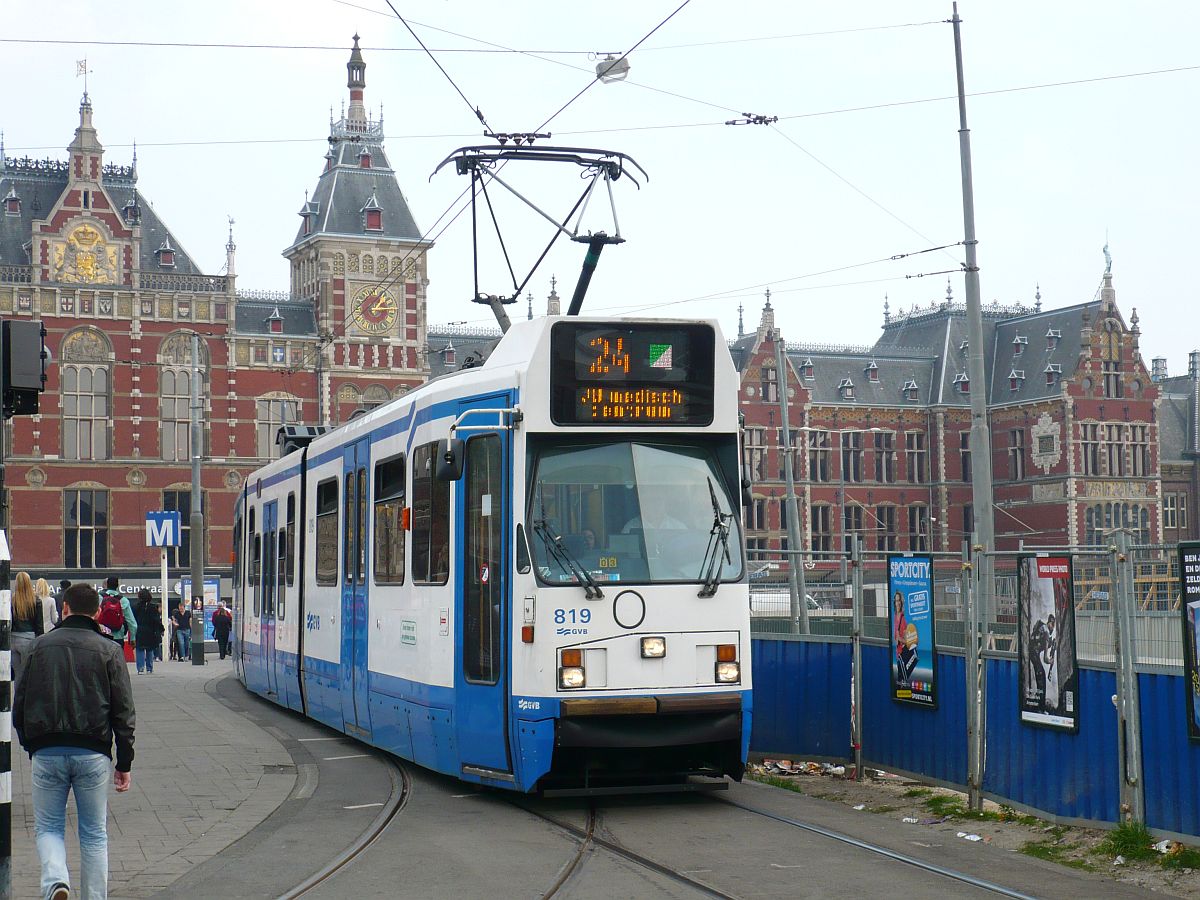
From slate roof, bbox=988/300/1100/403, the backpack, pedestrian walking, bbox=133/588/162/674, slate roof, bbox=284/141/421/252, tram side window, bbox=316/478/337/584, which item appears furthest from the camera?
slate roof, bbox=988/300/1100/403

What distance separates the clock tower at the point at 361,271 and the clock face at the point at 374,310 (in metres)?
0.04

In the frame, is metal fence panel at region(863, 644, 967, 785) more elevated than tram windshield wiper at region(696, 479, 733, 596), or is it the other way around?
tram windshield wiper at region(696, 479, 733, 596)

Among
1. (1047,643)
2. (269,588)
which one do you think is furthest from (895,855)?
(269,588)

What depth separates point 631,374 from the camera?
32.5 ft

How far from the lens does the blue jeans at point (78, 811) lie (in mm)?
6426

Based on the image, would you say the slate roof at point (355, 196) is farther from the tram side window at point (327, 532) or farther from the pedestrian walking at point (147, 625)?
the tram side window at point (327, 532)

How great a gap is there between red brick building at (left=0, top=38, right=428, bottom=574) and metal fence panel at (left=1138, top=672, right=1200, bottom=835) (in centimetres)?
4580

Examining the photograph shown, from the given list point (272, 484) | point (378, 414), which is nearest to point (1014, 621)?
point (378, 414)

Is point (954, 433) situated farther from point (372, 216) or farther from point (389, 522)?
point (389, 522)

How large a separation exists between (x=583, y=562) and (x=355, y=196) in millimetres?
53190

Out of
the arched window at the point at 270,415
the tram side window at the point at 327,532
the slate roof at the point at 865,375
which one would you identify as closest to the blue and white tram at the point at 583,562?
the tram side window at the point at 327,532

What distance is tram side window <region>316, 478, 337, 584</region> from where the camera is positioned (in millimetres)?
13625

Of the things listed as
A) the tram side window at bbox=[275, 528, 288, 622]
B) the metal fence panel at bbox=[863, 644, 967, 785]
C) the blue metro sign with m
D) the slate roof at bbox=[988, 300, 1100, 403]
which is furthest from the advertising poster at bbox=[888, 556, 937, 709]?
the slate roof at bbox=[988, 300, 1100, 403]

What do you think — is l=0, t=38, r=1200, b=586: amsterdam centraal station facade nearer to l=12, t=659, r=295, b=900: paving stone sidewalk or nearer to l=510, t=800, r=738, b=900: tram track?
l=12, t=659, r=295, b=900: paving stone sidewalk
